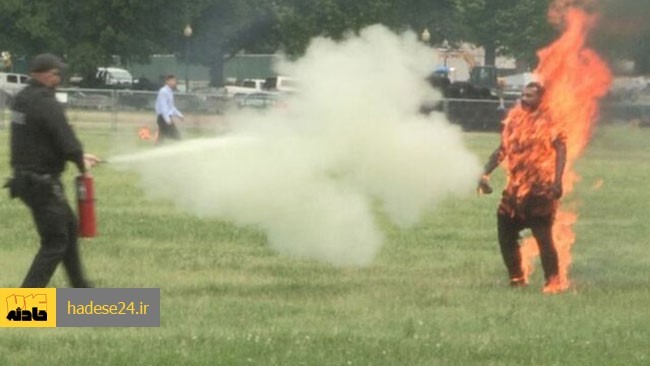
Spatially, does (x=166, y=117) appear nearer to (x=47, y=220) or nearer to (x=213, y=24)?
(x=47, y=220)

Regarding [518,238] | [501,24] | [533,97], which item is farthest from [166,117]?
[501,24]

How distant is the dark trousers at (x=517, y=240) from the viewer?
47.2 ft

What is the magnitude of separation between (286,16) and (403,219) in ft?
133

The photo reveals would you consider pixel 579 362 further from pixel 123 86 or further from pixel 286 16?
pixel 123 86

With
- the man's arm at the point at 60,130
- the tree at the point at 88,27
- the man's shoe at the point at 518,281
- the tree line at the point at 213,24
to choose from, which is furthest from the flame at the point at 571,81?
the tree at the point at 88,27

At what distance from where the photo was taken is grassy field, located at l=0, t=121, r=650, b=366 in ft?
35.6

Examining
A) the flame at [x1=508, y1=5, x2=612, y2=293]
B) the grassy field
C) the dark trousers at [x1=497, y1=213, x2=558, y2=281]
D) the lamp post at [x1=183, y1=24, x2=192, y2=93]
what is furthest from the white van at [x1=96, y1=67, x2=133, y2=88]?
the flame at [x1=508, y1=5, x2=612, y2=293]

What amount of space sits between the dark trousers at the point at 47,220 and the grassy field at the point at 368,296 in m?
0.92

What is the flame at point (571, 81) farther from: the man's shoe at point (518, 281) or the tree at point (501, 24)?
the tree at point (501, 24)

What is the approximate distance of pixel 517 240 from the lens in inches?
576

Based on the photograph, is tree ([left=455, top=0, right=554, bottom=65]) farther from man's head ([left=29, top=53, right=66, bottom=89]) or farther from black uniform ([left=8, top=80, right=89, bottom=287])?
black uniform ([left=8, top=80, right=89, bottom=287])

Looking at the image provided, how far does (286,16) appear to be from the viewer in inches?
2174

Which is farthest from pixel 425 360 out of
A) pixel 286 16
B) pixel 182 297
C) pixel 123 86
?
pixel 123 86

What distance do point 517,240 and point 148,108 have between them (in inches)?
1264
